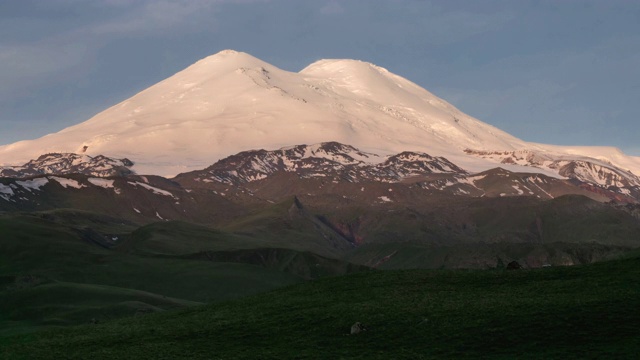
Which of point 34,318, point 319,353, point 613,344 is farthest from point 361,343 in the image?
point 34,318

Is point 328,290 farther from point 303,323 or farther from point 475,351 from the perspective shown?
point 475,351

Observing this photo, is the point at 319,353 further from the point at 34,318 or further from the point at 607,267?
the point at 34,318

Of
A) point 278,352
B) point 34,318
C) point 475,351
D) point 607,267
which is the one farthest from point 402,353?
point 34,318

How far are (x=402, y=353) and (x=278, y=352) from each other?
30.0 feet

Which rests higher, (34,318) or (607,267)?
A: (607,267)

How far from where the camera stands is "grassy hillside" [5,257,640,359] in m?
64.6

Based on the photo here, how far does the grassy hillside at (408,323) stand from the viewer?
6462 cm

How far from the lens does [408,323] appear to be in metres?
73.1

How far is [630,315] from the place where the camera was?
6675 cm

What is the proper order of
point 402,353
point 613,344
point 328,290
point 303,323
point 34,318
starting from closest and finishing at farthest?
point 613,344 < point 402,353 < point 303,323 < point 328,290 < point 34,318

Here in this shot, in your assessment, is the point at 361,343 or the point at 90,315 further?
the point at 90,315

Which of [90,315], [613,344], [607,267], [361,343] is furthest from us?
[90,315]

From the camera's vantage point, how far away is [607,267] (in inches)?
3465

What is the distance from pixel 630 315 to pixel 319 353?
21.6 metres
